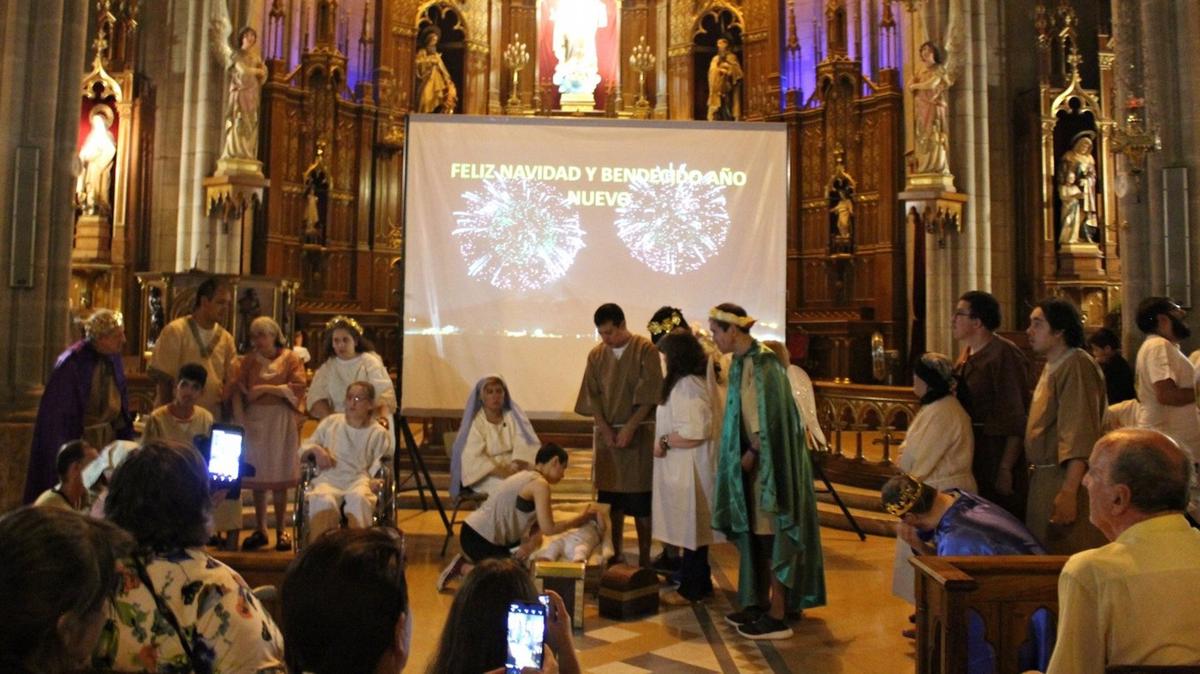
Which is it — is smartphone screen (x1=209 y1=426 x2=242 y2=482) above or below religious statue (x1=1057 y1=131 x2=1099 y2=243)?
below

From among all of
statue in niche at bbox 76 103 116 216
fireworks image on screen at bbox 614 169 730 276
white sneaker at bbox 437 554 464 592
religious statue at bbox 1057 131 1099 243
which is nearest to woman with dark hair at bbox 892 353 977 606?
white sneaker at bbox 437 554 464 592

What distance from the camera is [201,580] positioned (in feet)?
6.44

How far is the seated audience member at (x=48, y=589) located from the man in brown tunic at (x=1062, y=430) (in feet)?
11.2

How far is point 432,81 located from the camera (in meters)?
14.3

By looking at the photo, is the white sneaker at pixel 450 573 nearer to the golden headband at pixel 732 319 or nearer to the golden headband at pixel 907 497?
the golden headband at pixel 732 319

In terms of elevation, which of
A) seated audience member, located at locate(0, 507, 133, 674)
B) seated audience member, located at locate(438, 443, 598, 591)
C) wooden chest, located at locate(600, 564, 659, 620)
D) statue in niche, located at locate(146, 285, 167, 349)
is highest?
statue in niche, located at locate(146, 285, 167, 349)

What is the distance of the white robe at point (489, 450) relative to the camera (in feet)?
18.4

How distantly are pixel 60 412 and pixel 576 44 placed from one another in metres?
11.2

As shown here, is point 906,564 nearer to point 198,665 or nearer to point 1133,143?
point 198,665

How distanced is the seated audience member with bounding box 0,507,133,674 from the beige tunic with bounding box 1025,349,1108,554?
3440 mm

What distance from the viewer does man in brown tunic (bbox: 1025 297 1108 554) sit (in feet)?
12.1

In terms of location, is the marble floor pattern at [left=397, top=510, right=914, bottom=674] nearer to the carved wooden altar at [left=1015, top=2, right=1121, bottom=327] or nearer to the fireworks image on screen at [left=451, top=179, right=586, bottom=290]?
the fireworks image on screen at [left=451, top=179, right=586, bottom=290]

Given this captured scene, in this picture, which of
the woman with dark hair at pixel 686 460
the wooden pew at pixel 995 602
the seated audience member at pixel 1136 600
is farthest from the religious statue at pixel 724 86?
the seated audience member at pixel 1136 600

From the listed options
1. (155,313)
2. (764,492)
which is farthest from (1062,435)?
(155,313)
